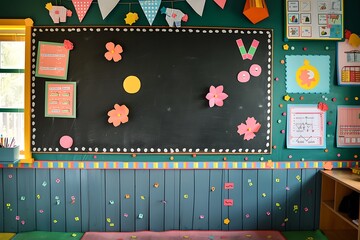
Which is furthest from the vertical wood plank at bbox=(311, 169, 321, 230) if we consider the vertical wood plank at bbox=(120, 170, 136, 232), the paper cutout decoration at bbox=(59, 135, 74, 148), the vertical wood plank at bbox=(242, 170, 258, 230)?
the paper cutout decoration at bbox=(59, 135, 74, 148)

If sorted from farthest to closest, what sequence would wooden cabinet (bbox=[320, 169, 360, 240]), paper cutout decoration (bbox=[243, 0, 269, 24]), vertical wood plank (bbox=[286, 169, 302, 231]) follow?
vertical wood plank (bbox=[286, 169, 302, 231]) < wooden cabinet (bbox=[320, 169, 360, 240]) < paper cutout decoration (bbox=[243, 0, 269, 24])

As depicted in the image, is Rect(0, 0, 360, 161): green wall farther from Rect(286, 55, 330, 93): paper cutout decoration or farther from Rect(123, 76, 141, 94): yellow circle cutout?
Rect(123, 76, 141, 94): yellow circle cutout

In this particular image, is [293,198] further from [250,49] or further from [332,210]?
[250,49]

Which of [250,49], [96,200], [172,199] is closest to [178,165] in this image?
[172,199]

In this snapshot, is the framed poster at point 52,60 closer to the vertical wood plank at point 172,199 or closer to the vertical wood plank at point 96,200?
the vertical wood plank at point 96,200

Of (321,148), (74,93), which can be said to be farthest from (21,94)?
(321,148)

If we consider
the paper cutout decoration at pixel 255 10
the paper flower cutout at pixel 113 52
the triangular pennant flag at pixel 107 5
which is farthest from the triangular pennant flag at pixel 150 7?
the paper cutout decoration at pixel 255 10

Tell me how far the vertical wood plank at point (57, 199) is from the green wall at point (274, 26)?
5.9 inches

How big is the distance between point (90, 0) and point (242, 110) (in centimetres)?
151

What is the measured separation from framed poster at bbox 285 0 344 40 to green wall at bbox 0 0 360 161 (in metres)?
0.06

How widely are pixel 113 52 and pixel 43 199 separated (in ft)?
4.41

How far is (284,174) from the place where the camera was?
277 centimetres

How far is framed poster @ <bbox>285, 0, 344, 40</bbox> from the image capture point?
2680 millimetres

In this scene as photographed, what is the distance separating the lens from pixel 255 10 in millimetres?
2570
